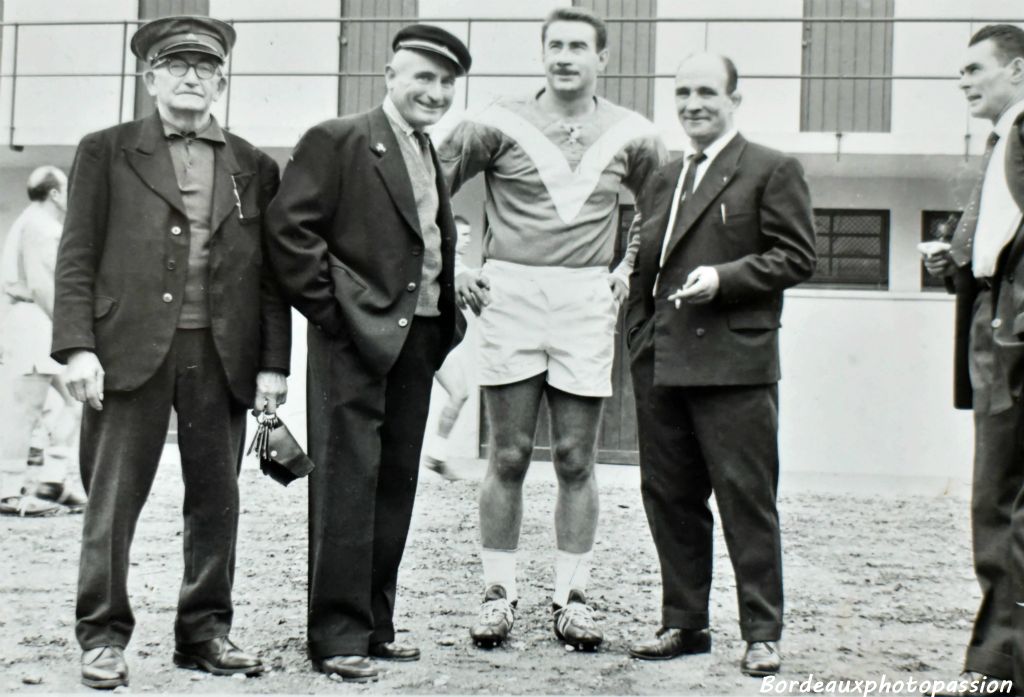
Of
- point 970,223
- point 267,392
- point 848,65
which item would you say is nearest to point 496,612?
point 267,392

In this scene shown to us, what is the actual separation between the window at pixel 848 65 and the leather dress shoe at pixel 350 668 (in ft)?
25.1

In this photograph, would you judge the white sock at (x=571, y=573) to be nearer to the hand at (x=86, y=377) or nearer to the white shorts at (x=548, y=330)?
the white shorts at (x=548, y=330)

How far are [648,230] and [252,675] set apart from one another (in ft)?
7.04

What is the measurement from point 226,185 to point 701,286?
5.45ft

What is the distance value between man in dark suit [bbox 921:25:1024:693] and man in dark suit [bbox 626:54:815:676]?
57 centimetres

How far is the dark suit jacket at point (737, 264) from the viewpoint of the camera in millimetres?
3799

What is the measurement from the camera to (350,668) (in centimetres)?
357

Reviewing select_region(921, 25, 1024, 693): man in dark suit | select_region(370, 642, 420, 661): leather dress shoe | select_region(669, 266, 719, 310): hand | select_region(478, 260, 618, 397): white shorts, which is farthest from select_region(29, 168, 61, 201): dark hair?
select_region(921, 25, 1024, 693): man in dark suit

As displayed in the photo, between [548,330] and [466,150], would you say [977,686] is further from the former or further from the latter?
[466,150]

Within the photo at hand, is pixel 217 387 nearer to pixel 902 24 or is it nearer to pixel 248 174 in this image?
pixel 248 174

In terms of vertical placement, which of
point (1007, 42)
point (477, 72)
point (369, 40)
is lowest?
point (1007, 42)

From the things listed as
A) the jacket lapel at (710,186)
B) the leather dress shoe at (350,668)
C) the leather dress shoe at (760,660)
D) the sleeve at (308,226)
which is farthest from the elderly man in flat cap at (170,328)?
the leather dress shoe at (760,660)

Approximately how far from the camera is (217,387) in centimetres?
363

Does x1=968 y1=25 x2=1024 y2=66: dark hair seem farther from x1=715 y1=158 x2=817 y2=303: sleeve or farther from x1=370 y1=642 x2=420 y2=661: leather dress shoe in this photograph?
x1=370 y1=642 x2=420 y2=661: leather dress shoe
